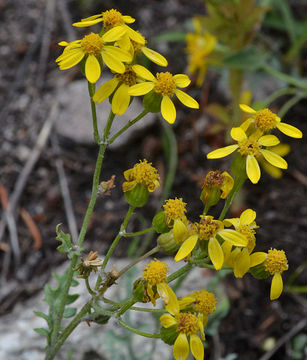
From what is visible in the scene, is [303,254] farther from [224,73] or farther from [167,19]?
[167,19]

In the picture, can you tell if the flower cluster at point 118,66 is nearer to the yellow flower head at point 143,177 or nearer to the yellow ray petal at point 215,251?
the yellow flower head at point 143,177

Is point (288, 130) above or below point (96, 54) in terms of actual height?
below

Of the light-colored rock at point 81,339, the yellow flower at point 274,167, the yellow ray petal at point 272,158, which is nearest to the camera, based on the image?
the yellow ray petal at point 272,158

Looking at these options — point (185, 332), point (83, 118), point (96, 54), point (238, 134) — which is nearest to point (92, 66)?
point (96, 54)

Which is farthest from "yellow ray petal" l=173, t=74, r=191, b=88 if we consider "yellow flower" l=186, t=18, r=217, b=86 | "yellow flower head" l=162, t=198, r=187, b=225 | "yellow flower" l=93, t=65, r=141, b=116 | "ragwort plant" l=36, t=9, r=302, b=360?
"yellow flower" l=186, t=18, r=217, b=86

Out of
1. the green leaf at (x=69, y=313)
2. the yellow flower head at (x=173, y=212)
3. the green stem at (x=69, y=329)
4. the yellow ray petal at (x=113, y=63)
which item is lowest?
the green leaf at (x=69, y=313)

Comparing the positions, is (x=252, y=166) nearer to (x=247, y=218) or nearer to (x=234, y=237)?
(x=247, y=218)

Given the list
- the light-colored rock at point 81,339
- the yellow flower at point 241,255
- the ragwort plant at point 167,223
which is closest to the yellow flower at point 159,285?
the ragwort plant at point 167,223

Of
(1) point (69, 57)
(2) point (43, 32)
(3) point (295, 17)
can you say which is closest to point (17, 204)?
(2) point (43, 32)
